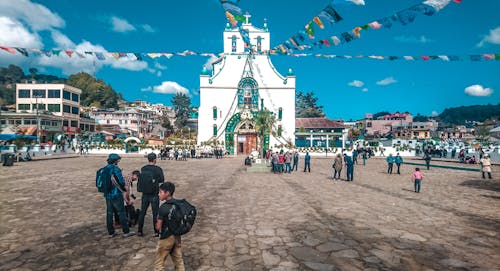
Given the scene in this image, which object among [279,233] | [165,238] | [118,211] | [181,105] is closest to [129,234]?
[118,211]

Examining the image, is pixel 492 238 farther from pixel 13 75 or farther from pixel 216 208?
pixel 13 75

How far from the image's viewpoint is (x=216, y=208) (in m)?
8.59

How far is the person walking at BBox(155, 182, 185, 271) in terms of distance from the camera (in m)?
3.59

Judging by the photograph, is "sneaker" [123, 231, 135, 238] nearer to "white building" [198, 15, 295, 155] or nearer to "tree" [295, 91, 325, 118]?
"white building" [198, 15, 295, 155]

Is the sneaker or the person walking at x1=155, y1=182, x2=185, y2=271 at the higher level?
the person walking at x1=155, y1=182, x2=185, y2=271

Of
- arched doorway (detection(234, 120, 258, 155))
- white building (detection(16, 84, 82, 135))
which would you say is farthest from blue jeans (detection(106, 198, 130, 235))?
white building (detection(16, 84, 82, 135))

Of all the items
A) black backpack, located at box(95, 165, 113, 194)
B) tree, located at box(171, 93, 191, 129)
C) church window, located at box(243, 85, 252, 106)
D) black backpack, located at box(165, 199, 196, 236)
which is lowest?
black backpack, located at box(165, 199, 196, 236)

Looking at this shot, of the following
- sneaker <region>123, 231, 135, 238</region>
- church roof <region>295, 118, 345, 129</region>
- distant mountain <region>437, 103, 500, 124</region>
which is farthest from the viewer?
distant mountain <region>437, 103, 500, 124</region>

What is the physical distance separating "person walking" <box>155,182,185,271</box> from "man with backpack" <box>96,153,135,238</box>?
7.60 ft

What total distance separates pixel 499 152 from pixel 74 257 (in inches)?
1503

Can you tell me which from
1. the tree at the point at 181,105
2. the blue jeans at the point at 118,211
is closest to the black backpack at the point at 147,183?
the blue jeans at the point at 118,211

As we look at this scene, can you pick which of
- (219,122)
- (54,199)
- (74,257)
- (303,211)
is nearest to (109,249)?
(74,257)

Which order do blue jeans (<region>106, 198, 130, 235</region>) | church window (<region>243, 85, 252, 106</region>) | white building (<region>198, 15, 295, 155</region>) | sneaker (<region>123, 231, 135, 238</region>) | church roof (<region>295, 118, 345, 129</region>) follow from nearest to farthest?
1. blue jeans (<region>106, 198, 130, 235</region>)
2. sneaker (<region>123, 231, 135, 238</region>)
3. white building (<region>198, 15, 295, 155</region>)
4. church window (<region>243, 85, 252, 106</region>)
5. church roof (<region>295, 118, 345, 129</region>)

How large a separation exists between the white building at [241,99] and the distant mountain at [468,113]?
13978 centimetres
